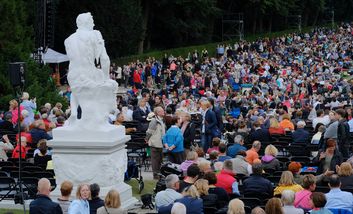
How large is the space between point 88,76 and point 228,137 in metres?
7.84

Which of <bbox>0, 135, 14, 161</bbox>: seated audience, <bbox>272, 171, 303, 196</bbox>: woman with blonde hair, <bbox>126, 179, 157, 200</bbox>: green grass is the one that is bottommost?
<bbox>126, 179, 157, 200</bbox>: green grass

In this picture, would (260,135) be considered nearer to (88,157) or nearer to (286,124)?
(286,124)

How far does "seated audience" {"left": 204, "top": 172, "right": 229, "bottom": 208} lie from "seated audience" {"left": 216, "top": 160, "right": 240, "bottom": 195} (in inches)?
27.4

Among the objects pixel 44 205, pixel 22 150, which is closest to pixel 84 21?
pixel 22 150

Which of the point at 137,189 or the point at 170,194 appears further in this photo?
the point at 137,189

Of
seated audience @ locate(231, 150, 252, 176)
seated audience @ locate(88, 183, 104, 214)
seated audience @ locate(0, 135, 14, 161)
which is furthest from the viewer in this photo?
seated audience @ locate(0, 135, 14, 161)

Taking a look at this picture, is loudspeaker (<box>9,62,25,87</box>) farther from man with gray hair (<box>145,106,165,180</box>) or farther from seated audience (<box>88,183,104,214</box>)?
A: seated audience (<box>88,183,104,214</box>)

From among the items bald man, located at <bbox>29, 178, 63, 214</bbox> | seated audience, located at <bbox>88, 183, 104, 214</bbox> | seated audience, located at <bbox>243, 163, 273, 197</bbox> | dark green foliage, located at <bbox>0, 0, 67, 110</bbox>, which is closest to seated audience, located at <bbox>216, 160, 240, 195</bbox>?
seated audience, located at <bbox>243, 163, 273, 197</bbox>

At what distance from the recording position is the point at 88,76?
1945cm

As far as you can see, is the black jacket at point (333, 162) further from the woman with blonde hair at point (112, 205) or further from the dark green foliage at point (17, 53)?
the dark green foliage at point (17, 53)

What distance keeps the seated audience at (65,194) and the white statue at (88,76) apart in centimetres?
322

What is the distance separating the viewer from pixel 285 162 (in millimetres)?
21953

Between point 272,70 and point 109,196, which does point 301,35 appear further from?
point 109,196

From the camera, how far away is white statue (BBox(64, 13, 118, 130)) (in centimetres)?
1939
